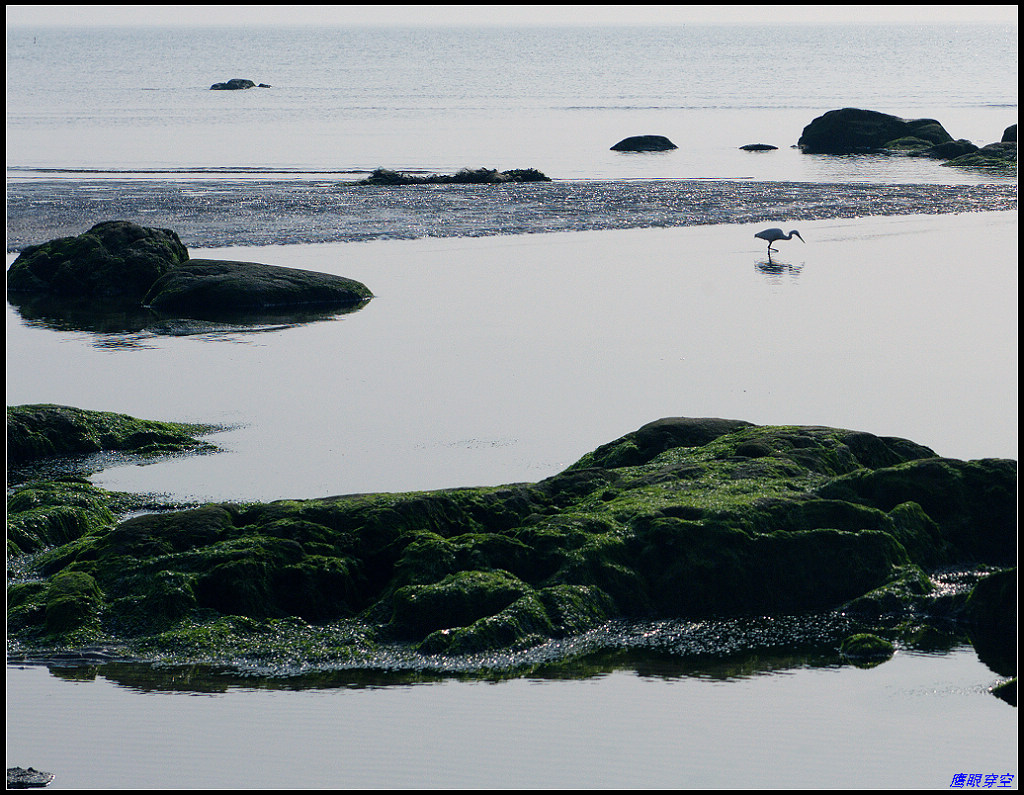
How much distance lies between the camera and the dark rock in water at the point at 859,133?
4838 centimetres

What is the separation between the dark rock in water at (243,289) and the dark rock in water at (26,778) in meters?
13.5

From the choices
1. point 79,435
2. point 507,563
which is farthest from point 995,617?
point 79,435

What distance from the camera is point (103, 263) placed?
21.4 m

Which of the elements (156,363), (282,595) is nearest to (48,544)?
(282,595)

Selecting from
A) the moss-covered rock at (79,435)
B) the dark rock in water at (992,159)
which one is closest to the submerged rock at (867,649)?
Result: the moss-covered rock at (79,435)

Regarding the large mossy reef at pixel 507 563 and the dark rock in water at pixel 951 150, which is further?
the dark rock in water at pixel 951 150

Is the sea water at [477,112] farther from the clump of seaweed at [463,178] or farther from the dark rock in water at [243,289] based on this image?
the dark rock in water at [243,289]

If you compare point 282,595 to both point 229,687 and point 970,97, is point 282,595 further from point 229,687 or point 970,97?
point 970,97

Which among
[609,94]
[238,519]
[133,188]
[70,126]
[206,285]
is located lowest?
[238,519]

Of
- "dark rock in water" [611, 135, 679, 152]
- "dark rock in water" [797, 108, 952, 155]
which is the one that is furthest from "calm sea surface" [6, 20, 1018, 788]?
"dark rock in water" [797, 108, 952, 155]

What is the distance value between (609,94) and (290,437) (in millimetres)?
83242

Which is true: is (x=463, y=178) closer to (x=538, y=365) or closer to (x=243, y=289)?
(x=243, y=289)

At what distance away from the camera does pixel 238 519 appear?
8805 mm

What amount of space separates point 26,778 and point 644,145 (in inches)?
1723
